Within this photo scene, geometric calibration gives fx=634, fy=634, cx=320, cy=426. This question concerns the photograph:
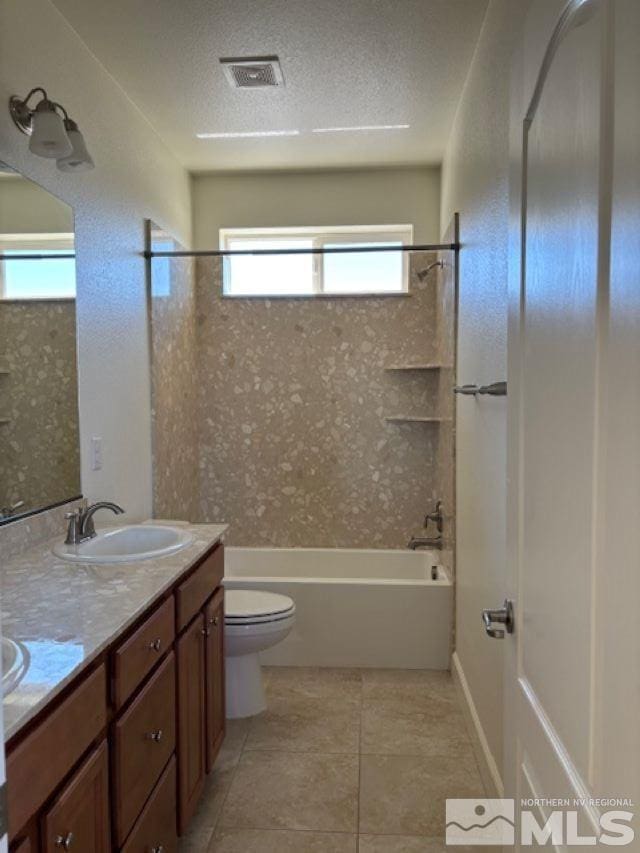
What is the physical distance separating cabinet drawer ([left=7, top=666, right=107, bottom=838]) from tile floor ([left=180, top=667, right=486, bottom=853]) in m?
0.97

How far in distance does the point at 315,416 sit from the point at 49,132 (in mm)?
2356

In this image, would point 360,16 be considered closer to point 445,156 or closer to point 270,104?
point 270,104

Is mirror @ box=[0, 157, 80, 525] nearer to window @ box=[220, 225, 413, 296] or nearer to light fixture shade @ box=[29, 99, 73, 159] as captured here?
light fixture shade @ box=[29, 99, 73, 159]

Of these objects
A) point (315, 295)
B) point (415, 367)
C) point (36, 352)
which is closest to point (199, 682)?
point (36, 352)

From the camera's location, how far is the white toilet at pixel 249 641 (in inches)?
101

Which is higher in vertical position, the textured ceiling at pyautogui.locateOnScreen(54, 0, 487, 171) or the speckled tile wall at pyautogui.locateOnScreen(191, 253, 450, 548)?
the textured ceiling at pyautogui.locateOnScreen(54, 0, 487, 171)

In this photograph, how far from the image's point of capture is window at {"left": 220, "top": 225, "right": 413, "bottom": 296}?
3.90 m

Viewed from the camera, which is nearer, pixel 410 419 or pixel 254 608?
pixel 254 608

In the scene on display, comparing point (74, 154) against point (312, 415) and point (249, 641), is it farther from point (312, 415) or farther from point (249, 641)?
point (312, 415)

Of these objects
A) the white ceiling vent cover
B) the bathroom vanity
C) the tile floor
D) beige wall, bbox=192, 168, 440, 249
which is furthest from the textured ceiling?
the tile floor

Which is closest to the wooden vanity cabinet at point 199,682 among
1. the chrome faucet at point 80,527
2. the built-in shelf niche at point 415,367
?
the chrome faucet at point 80,527

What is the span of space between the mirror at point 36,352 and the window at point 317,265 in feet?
5.83

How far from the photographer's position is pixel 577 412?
84 centimetres

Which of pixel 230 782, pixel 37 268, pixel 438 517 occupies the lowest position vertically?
pixel 230 782
